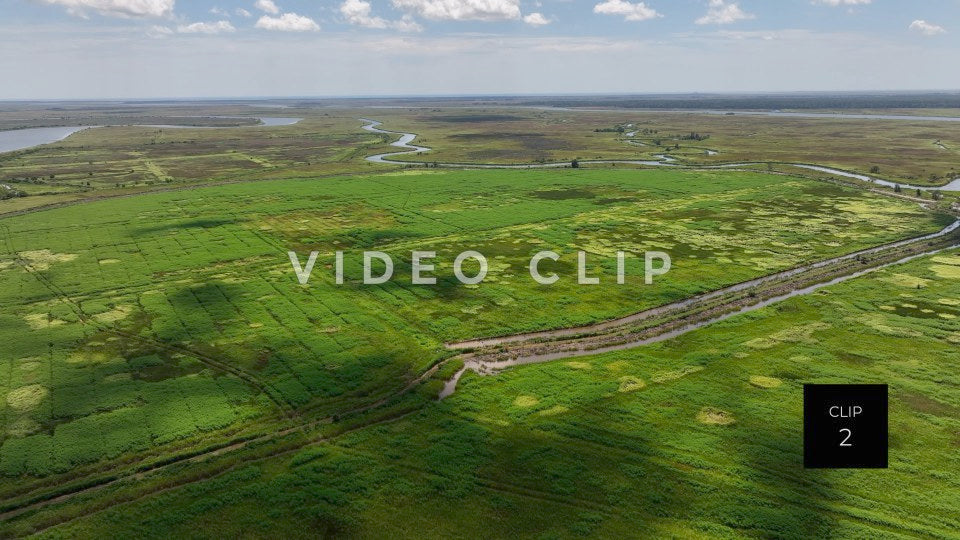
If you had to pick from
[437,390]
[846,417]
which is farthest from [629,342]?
[846,417]

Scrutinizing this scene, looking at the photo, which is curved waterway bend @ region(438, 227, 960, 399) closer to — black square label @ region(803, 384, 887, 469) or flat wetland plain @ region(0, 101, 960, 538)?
flat wetland plain @ region(0, 101, 960, 538)

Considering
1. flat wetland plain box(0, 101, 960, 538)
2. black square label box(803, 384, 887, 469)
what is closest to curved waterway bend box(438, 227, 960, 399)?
flat wetland plain box(0, 101, 960, 538)

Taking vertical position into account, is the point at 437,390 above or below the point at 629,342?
below

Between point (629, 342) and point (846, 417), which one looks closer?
point (846, 417)

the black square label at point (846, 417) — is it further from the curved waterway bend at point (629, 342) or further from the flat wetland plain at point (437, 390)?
the curved waterway bend at point (629, 342)

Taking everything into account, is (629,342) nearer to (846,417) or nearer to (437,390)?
(437,390)

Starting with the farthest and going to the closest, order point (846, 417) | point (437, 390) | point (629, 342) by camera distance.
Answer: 1. point (629, 342)
2. point (437, 390)
3. point (846, 417)
